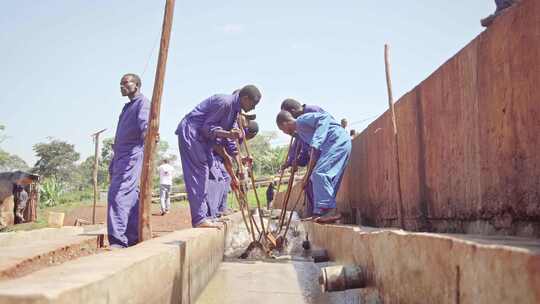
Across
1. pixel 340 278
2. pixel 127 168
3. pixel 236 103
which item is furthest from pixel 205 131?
pixel 340 278

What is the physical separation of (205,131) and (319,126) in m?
1.24

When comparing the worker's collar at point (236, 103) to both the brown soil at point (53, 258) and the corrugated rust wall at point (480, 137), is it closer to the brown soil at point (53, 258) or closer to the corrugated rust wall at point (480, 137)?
the corrugated rust wall at point (480, 137)

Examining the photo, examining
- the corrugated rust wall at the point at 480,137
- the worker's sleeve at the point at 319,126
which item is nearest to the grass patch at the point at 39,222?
the worker's sleeve at the point at 319,126

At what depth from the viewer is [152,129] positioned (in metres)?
3.87

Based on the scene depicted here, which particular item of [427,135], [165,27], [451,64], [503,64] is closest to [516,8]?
[503,64]

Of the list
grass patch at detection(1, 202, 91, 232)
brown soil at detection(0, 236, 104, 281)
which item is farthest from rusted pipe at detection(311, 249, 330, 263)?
grass patch at detection(1, 202, 91, 232)

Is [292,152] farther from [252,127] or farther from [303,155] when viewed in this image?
[252,127]

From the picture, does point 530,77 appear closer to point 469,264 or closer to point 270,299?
point 469,264

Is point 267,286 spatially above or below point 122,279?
below

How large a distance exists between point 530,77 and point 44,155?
187 ft

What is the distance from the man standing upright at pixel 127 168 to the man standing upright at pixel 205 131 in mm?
500

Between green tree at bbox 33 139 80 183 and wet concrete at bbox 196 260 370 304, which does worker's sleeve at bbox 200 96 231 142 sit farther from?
green tree at bbox 33 139 80 183

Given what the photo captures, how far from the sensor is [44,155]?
52.8m

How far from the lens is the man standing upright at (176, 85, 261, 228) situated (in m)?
4.81
